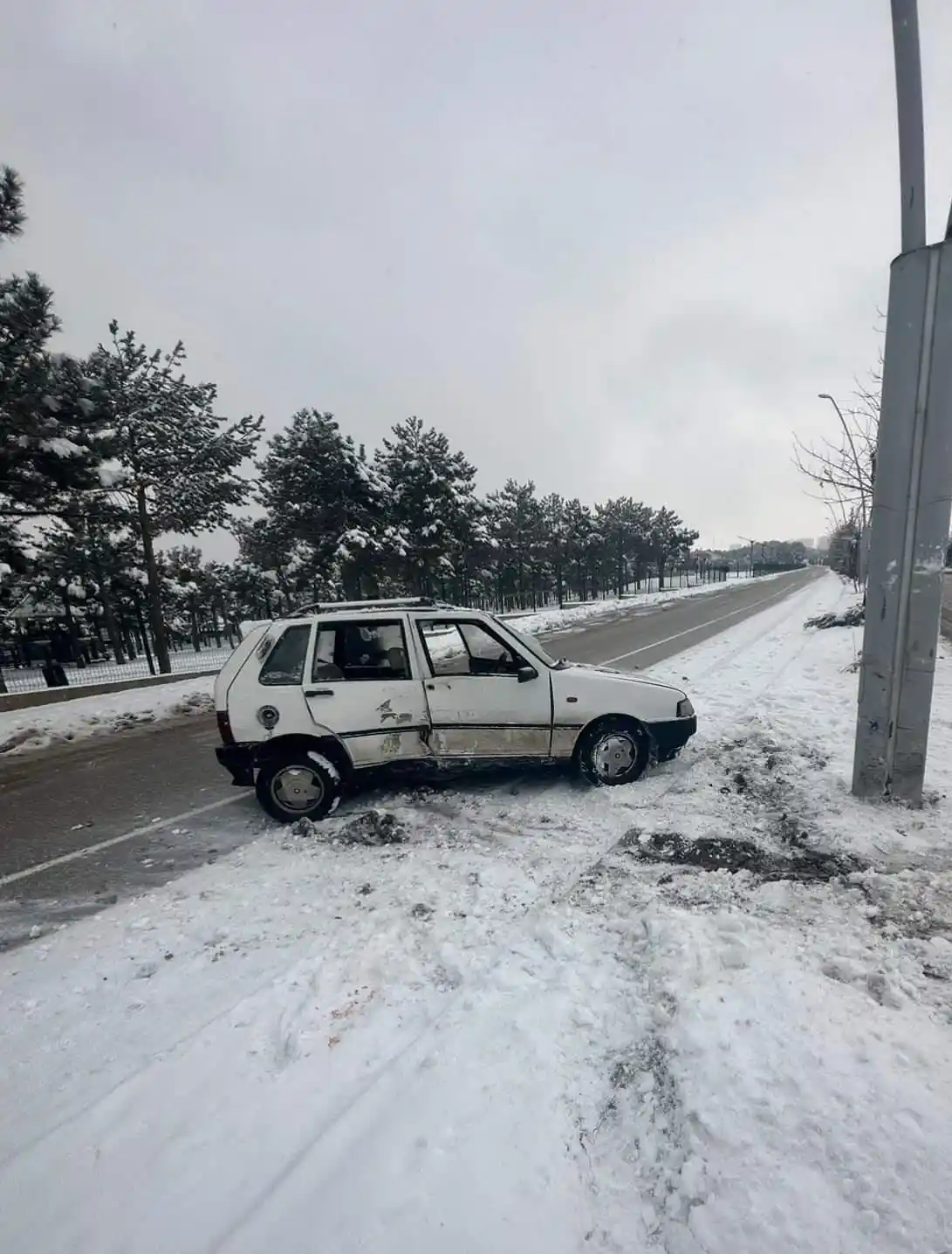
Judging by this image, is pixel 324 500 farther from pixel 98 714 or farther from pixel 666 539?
pixel 666 539

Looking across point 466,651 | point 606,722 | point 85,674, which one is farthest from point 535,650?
point 85,674

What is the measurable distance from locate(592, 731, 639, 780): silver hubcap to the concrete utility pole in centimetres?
195

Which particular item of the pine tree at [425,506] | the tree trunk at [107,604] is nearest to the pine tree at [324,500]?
the pine tree at [425,506]

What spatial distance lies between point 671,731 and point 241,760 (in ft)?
13.7

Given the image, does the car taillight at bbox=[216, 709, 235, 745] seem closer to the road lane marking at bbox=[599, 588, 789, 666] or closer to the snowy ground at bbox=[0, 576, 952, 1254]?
the snowy ground at bbox=[0, 576, 952, 1254]

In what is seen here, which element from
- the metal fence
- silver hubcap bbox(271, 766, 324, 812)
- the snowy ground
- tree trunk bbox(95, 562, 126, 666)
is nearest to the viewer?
the snowy ground

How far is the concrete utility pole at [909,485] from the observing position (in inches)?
169

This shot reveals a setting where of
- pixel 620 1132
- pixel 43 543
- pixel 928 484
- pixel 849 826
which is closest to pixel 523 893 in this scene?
pixel 620 1132

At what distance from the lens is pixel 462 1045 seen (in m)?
2.64

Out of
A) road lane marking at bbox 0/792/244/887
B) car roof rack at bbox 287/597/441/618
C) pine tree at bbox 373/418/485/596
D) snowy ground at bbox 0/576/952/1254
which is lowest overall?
road lane marking at bbox 0/792/244/887

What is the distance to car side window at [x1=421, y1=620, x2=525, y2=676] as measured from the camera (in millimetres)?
5633

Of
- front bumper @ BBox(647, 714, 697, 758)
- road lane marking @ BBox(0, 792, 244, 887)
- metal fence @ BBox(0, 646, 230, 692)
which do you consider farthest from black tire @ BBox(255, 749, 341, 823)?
metal fence @ BBox(0, 646, 230, 692)

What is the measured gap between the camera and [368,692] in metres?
5.48

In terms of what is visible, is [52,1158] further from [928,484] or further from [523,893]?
[928,484]
